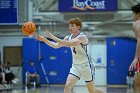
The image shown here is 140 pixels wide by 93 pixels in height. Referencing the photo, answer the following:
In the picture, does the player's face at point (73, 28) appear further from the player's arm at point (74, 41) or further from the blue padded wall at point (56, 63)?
the blue padded wall at point (56, 63)

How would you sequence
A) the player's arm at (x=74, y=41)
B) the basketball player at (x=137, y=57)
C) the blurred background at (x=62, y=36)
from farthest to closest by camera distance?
the blurred background at (x=62, y=36) < the player's arm at (x=74, y=41) < the basketball player at (x=137, y=57)

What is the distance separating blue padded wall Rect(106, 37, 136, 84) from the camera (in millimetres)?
19688

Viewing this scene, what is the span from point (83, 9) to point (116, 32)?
2.24 metres

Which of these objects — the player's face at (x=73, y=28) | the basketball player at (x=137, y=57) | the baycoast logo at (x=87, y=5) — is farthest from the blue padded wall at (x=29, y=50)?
the basketball player at (x=137, y=57)

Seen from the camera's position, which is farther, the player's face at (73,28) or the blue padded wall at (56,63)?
the blue padded wall at (56,63)

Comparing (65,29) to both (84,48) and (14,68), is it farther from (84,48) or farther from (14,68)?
(84,48)

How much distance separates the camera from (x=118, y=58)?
19.8 metres

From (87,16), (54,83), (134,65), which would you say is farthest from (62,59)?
(134,65)

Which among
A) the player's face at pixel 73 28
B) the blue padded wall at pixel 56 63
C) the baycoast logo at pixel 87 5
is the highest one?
the baycoast logo at pixel 87 5

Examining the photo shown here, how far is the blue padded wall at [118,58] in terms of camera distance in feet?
64.6

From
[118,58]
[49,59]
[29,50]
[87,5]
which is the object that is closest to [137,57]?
[118,58]

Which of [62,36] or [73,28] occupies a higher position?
[73,28]

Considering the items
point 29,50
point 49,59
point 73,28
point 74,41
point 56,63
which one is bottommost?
point 56,63

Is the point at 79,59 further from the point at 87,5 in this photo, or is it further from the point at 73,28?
the point at 87,5
